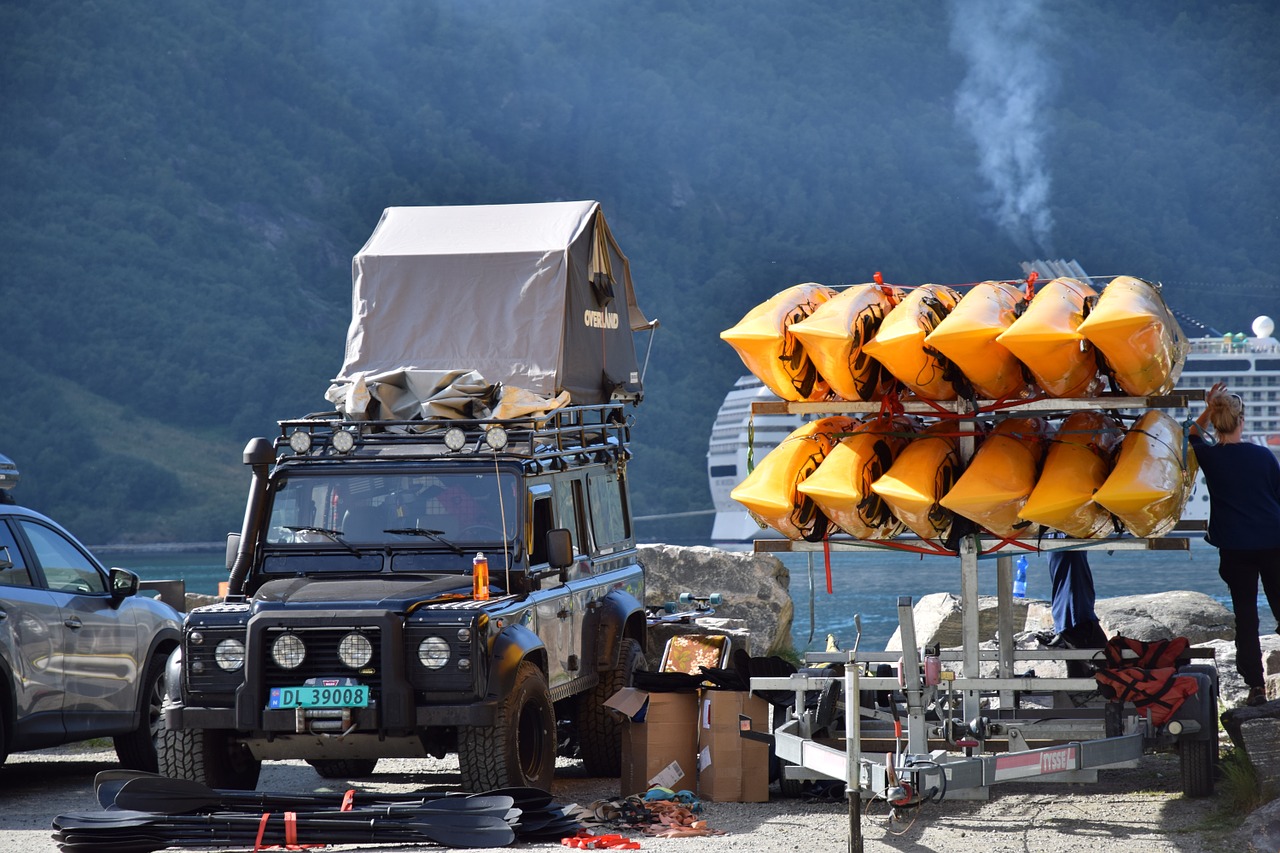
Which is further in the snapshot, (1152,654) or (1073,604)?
(1073,604)

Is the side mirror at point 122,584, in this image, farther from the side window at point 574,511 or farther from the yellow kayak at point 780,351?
the yellow kayak at point 780,351

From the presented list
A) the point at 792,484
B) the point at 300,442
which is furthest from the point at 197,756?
the point at 792,484

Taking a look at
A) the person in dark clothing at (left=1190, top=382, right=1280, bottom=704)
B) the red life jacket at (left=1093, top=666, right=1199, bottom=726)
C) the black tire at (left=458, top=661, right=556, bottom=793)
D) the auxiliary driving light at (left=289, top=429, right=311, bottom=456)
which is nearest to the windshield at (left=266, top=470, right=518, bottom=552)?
the auxiliary driving light at (left=289, top=429, right=311, bottom=456)

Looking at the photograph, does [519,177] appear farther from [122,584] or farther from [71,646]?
[71,646]

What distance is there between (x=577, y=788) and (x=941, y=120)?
181851 mm

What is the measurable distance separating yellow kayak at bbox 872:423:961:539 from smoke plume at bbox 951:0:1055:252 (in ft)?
558

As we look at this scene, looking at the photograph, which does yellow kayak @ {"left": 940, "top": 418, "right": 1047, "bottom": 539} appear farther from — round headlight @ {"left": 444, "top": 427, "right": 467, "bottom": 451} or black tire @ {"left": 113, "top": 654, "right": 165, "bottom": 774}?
black tire @ {"left": 113, "top": 654, "right": 165, "bottom": 774}

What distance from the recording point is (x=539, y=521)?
9336 millimetres

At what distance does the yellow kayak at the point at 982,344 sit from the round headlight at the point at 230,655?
3.83m

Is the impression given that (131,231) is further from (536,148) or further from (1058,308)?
(1058,308)

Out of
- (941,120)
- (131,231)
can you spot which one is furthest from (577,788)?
(941,120)

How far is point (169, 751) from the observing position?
8.36m

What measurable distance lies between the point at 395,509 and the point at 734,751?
2.37 m

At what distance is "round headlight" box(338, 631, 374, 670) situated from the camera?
26.3ft
